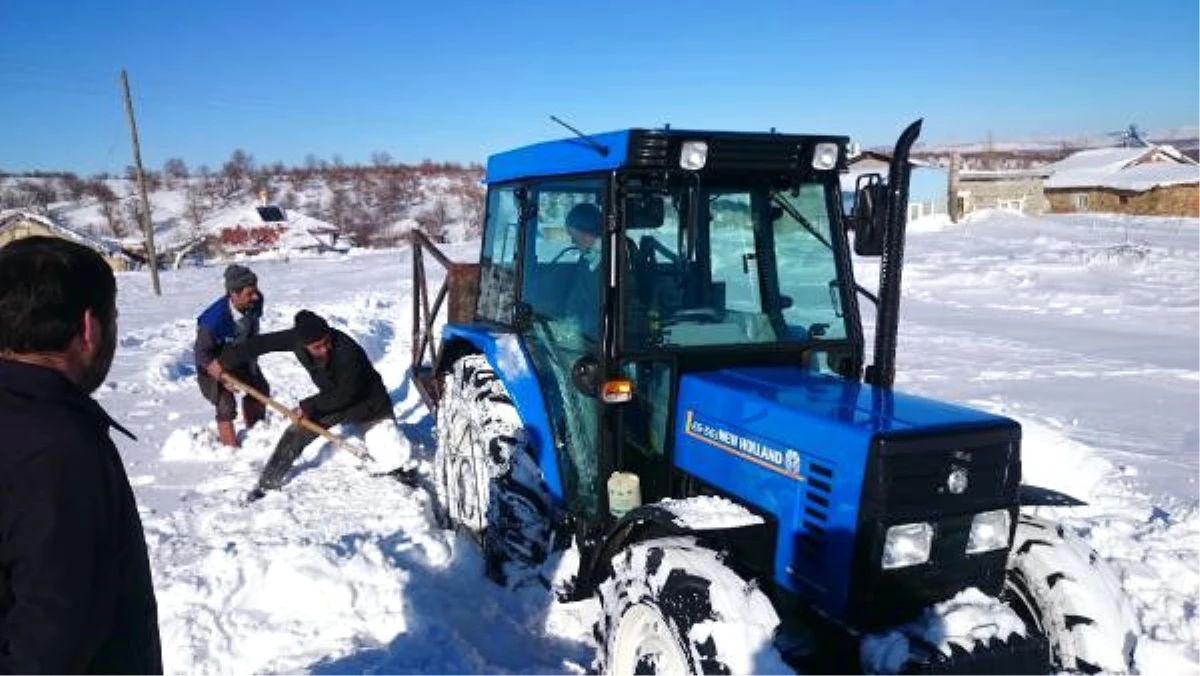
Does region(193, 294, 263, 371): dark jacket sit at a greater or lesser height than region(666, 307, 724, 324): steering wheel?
lesser

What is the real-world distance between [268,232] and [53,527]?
55201mm

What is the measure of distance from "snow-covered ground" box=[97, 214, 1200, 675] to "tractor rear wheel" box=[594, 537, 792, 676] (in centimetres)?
81

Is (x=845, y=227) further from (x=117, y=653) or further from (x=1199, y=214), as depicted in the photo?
(x=1199, y=214)

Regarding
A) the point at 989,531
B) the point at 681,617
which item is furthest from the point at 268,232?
the point at 989,531

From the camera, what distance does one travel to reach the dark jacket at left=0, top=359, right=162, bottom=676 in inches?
64.0

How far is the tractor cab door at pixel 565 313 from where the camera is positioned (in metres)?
3.70

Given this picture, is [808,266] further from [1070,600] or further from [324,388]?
[324,388]

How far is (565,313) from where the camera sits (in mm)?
4012

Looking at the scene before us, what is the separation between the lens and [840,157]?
3633 millimetres

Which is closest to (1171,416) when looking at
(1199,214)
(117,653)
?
(117,653)

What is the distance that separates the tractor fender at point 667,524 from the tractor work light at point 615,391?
422mm

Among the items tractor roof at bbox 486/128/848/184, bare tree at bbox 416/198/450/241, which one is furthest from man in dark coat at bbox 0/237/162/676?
bare tree at bbox 416/198/450/241

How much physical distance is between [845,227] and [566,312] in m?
1.25

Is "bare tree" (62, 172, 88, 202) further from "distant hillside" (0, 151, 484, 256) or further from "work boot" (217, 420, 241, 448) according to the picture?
"work boot" (217, 420, 241, 448)
